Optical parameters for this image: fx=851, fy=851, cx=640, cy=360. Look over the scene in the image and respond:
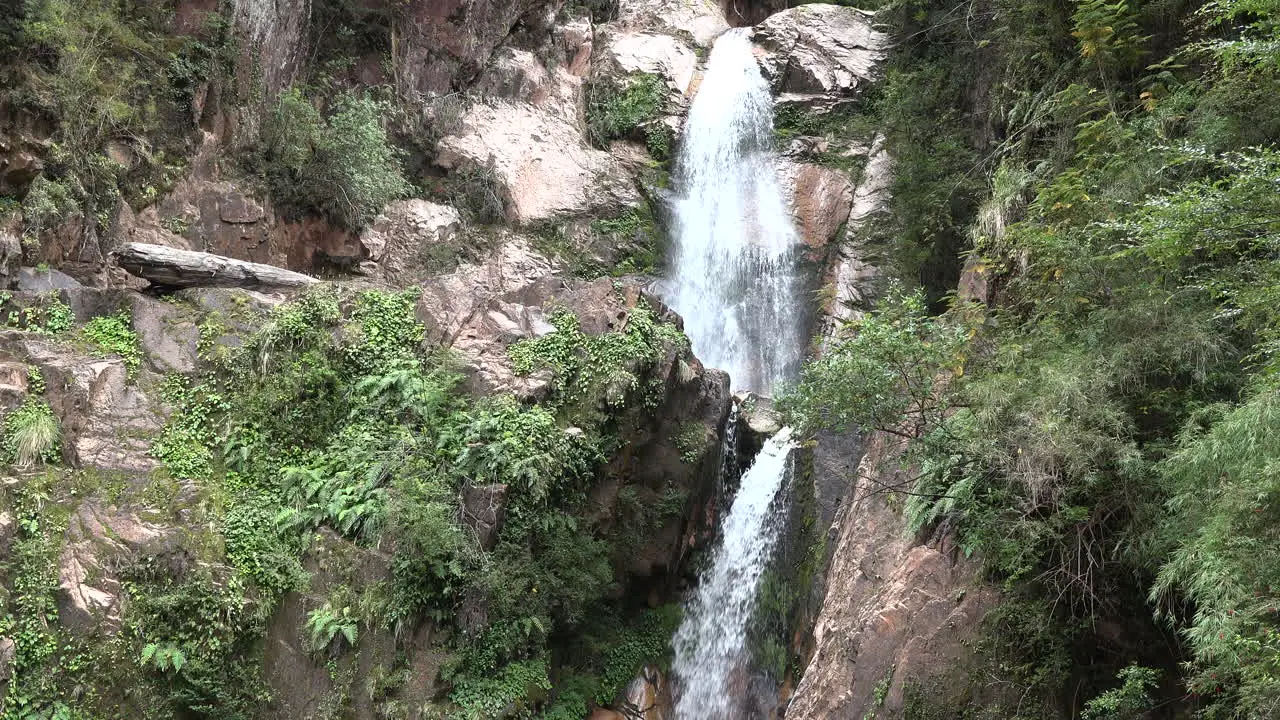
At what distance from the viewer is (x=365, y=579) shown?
10086 mm

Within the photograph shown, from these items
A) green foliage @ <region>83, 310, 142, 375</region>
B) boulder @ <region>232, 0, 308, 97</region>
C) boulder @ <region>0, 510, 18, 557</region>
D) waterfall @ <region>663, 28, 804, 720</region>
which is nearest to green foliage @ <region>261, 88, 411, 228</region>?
boulder @ <region>232, 0, 308, 97</region>

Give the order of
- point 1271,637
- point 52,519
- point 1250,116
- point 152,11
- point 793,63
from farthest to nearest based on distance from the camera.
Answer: point 793,63 < point 152,11 < point 52,519 < point 1250,116 < point 1271,637

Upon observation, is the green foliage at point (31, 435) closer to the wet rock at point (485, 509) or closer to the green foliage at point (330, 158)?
the wet rock at point (485, 509)

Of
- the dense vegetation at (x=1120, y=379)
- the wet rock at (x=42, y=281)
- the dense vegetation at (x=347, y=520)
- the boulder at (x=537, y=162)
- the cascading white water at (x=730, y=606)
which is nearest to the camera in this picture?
the dense vegetation at (x=1120, y=379)

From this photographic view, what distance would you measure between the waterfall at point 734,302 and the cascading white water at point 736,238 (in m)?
0.02

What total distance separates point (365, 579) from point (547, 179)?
10991 millimetres

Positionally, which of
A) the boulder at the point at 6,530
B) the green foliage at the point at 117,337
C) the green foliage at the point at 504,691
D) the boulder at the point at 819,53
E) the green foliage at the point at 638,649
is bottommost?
the green foliage at the point at 638,649

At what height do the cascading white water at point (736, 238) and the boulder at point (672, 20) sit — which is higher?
the boulder at point (672, 20)

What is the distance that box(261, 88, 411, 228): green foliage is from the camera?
14.8 meters

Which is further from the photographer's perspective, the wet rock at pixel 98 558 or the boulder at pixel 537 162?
the boulder at pixel 537 162

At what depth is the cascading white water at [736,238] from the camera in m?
18.0

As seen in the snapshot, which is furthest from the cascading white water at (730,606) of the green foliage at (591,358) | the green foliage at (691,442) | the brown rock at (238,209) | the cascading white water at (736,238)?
the brown rock at (238,209)

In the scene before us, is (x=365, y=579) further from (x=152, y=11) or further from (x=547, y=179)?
(x=547, y=179)

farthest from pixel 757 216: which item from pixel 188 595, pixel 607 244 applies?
pixel 188 595
